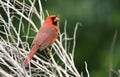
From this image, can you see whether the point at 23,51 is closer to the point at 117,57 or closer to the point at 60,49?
the point at 60,49

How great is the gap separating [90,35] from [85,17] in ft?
2.99

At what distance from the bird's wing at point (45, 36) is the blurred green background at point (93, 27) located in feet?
8.99

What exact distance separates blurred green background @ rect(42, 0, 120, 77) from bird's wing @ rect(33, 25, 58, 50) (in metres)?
2.74

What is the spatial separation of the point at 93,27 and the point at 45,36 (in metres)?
3.74

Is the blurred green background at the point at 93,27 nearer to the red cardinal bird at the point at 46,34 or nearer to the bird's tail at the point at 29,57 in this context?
the red cardinal bird at the point at 46,34

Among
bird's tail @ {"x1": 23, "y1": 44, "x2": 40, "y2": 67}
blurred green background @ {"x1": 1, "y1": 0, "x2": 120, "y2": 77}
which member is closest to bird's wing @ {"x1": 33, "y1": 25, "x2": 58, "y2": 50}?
bird's tail @ {"x1": 23, "y1": 44, "x2": 40, "y2": 67}

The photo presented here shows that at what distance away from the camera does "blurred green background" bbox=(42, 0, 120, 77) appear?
834cm

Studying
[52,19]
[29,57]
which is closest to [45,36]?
[52,19]

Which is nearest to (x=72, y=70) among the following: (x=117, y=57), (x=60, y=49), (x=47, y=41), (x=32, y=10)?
(x=60, y=49)

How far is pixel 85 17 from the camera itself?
845cm

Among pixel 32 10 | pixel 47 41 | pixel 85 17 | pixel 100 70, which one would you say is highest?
pixel 32 10

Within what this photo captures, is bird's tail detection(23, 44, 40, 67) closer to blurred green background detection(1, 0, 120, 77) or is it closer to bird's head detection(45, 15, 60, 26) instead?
bird's head detection(45, 15, 60, 26)

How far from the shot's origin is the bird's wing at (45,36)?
5074 millimetres

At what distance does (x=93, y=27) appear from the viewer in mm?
8961
